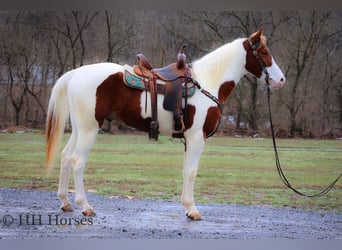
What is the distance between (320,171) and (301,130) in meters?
0.45

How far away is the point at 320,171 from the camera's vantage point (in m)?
5.09

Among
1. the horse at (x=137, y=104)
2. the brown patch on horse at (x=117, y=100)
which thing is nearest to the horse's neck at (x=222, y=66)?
the horse at (x=137, y=104)

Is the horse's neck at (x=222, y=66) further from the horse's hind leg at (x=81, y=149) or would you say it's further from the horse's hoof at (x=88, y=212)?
the horse's hoof at (x=88, y=212)

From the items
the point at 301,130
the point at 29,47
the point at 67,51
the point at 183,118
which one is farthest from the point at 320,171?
the point at 29,47

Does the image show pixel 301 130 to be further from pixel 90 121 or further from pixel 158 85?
pixel 90 121

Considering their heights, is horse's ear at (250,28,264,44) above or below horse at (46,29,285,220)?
above

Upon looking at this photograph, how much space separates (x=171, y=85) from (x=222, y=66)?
0.49 meters

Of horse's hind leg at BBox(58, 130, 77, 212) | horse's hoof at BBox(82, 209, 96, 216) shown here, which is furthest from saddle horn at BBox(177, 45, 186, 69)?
horse's hoof at BBox(82, 209, 96, 216)

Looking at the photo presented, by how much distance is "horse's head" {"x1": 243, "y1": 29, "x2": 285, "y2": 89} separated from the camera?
4.52 metres

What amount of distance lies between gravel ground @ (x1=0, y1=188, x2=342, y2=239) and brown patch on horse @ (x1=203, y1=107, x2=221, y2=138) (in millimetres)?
813

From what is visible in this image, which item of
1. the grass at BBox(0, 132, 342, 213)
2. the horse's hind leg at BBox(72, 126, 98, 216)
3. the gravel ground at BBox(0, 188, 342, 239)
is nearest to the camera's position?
the horse's hind leg at BBox(72, 126, 98, 216)

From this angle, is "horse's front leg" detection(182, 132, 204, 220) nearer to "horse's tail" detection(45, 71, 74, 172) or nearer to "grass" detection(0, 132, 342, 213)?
"grass" detection(0, 132, 342, 213)

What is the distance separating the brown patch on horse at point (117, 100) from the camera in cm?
444

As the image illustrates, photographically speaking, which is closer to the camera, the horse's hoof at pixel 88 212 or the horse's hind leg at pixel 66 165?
the horse's hind leg at pixel 66 165
